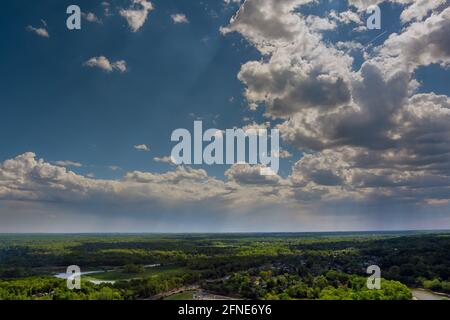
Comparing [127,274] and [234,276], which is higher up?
[234,276]

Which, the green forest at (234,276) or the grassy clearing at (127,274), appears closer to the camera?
the green forest at (234,276)

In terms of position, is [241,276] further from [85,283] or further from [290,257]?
[290,257]

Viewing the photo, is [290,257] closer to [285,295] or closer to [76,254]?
[285,295]

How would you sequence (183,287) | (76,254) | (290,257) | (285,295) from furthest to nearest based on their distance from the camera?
(76,254) → (290,257) → (183,287) → (285,295)

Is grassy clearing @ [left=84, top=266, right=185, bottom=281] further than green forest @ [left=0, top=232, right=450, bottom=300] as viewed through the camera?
Yes

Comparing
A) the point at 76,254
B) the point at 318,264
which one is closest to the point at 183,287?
the point at 318,264

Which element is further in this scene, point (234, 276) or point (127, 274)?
point (127, 274)
